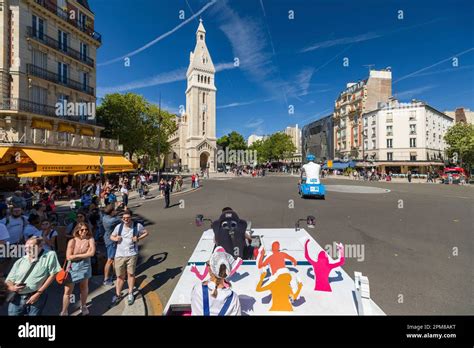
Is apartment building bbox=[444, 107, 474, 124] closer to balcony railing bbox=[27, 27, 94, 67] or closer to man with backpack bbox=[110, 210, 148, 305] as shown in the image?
balcony railing bbox=[27, 27, 94, 67]

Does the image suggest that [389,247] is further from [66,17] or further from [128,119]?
[128,119]

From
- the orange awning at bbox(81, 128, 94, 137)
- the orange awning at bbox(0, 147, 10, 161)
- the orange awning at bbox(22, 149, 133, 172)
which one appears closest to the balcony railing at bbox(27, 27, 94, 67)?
the orange awning at bbox(81, 128, 94, 137)

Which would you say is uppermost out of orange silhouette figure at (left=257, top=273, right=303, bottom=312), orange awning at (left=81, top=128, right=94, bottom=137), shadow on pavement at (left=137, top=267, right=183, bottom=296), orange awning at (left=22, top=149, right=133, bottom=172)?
orange awning at (left=81, top=128, right=94, bottom=137)

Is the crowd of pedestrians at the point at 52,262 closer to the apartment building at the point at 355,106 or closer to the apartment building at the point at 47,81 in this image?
the apartment building at the point at 47,81

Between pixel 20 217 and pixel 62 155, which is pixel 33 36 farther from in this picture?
pixel 20 217

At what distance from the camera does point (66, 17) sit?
19.6m

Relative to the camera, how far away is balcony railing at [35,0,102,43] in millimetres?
17891

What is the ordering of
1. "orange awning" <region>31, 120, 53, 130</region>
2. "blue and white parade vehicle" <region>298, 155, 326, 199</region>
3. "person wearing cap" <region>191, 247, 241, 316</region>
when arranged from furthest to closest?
"orange awning" <region>31, 120, 53, 130</region>
"blue and white parade vehicle" <region>298, 155, 326, 199</region>
"person wearing cap" <region>191, 247, 241, 316</region>

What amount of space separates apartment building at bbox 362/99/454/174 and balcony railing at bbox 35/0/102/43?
50.8 metres

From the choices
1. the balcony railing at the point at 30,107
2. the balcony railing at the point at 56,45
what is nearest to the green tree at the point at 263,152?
the balcony railing at the point at 56,45

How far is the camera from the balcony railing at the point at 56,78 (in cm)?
1703

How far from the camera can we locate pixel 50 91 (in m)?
18.4

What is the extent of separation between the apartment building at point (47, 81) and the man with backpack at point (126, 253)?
490 inches
